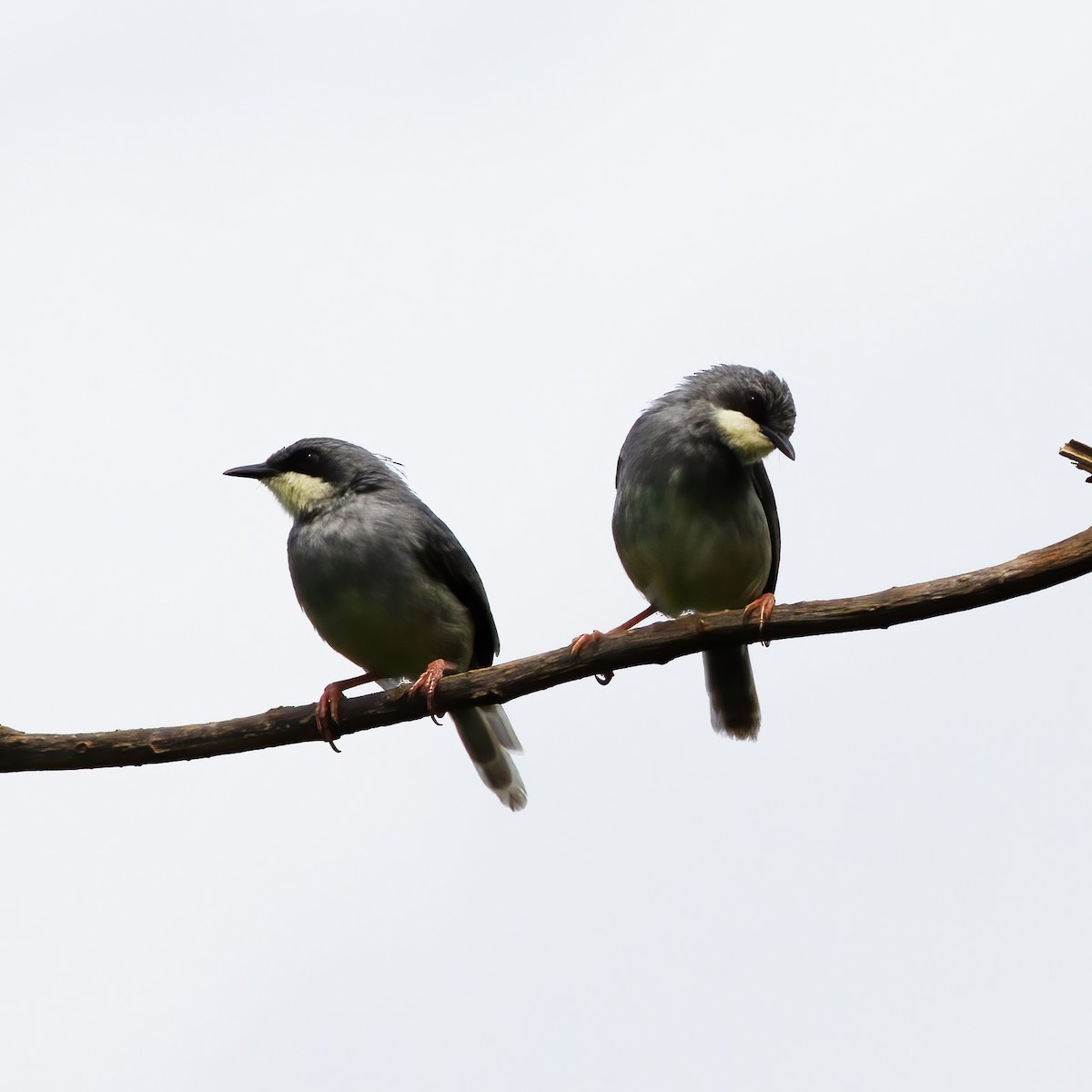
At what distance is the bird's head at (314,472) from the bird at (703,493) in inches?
54.9

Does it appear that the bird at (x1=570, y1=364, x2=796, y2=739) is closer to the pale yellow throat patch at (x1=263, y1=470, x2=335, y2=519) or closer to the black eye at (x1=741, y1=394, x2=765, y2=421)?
the black eye at (x1=741, y1=394, x2=765, y2=421)

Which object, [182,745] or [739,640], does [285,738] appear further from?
[739,640]

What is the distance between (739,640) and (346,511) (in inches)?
104

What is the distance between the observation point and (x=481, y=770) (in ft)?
26.3

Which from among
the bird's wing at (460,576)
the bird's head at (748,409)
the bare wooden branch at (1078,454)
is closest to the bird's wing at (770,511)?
the bird's head at (748,409)

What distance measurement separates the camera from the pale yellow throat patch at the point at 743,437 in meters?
7.43

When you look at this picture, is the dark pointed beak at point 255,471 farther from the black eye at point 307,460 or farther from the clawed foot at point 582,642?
the clawed foot at point 582,642

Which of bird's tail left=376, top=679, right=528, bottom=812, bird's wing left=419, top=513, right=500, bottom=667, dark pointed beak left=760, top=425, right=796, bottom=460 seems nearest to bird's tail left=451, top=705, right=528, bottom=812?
bird's tail left=376, top=679, right=528, bottom=812

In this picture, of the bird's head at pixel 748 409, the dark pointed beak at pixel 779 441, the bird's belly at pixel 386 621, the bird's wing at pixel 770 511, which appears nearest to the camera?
the dark pointed beak at pixel 779 441

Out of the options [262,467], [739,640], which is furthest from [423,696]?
[262,467]

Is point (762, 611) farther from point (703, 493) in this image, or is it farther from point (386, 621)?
point (386, 621)

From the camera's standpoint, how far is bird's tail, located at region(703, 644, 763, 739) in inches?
319

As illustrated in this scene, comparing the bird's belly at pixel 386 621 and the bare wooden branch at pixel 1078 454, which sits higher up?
the bird's belly at pixel 386 621

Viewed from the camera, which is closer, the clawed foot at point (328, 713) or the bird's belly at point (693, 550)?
the clawed foot at point (328, 713)
